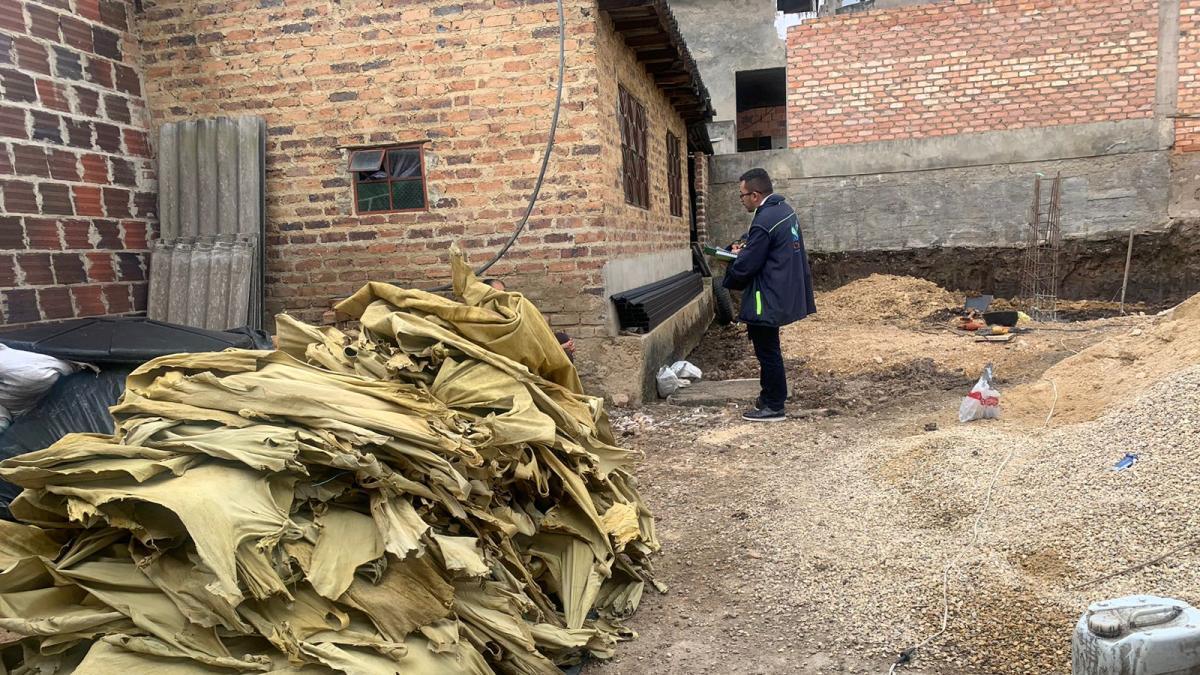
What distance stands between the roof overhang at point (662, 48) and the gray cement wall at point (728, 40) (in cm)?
784

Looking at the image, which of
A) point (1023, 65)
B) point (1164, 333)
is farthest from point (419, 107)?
point (1023, 65)

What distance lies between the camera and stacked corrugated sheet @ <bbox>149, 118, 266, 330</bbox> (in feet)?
16.9

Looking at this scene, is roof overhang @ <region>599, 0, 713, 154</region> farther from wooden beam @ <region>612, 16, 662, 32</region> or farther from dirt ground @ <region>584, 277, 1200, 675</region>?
dirt ground @ <region>584, 277, 1200, 675</region>

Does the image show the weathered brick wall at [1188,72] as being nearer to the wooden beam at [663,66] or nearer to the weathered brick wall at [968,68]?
the weathered brick wall at [968,68]

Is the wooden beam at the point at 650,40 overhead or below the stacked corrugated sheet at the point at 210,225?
overhead

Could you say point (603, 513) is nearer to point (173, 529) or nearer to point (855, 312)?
point (173, 529)

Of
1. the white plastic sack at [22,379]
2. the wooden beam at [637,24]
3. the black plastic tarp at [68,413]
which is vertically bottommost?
the black plastic tarp at [68,413]

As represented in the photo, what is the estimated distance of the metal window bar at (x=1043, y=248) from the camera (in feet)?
35.0

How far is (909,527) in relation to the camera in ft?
11.0

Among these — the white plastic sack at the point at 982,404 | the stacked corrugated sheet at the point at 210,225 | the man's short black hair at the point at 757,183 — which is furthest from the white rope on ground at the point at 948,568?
the stacked corrugated sheet at the point at 210,225

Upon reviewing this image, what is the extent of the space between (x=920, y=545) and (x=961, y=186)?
32.5 feet

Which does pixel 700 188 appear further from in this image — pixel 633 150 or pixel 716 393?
pixel 716 393

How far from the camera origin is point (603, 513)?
293 centimetres

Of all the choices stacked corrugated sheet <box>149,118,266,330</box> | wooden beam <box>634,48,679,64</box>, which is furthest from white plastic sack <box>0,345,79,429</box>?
wooden beam <box>634,48,679,64</box>
